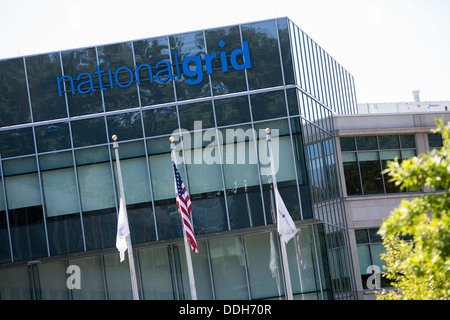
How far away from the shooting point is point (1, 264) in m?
33.5

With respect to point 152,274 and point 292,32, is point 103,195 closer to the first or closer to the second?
point 152,274

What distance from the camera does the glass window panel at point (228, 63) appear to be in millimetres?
33031

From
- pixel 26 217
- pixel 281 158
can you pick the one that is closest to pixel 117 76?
pixel 26 217

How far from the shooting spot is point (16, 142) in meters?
33.7

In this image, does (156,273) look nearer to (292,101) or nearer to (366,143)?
(292,101)

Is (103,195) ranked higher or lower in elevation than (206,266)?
higher

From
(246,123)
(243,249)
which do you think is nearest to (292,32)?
(246,123)

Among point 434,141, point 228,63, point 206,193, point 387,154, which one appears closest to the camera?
point 206,193

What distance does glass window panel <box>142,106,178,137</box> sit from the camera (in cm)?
3316

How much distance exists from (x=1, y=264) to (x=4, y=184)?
3.35 meters

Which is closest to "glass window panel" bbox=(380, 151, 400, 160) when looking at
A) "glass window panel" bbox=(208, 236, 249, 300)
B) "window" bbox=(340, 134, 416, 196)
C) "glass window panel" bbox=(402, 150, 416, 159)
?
"window" bbox=(340, 134, 416, 196)

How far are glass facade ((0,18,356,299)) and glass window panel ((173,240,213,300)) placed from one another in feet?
0.17

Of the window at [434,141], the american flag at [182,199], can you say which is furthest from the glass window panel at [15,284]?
the window at [434,141]

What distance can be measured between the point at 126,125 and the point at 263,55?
639 cm
